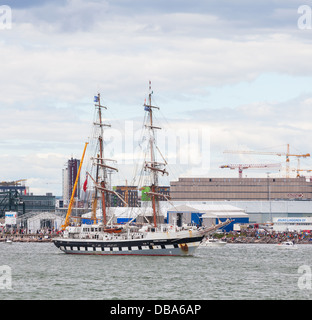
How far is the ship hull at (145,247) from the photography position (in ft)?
374

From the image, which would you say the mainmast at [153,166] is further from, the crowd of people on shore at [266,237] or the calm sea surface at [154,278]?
the crowd of people on shore at [266,237]

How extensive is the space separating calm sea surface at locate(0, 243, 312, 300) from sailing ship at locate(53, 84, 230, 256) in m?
4.69

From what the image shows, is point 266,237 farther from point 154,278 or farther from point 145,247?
point 154,278

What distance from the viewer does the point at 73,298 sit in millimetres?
62312

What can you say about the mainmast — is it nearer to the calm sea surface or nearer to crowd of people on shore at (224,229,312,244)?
the calm sea surface

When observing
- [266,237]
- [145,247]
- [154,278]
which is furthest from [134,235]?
[266,237]

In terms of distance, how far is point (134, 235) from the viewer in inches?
4621

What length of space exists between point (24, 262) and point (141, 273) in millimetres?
24206

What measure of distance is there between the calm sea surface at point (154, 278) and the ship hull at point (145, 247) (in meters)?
4.35

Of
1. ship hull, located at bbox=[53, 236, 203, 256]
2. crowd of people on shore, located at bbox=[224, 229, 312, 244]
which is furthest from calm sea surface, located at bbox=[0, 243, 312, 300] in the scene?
crowd of people on shore, located at bbox=[224, 229, 312, 244]

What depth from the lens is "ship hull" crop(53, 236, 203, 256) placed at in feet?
374

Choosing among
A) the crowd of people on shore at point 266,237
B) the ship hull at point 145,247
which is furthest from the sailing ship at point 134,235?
the crowd of people on shore at point 266,237

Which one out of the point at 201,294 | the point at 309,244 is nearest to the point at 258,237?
the point at 309,244

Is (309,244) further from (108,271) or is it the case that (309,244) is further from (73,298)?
(73,298)
